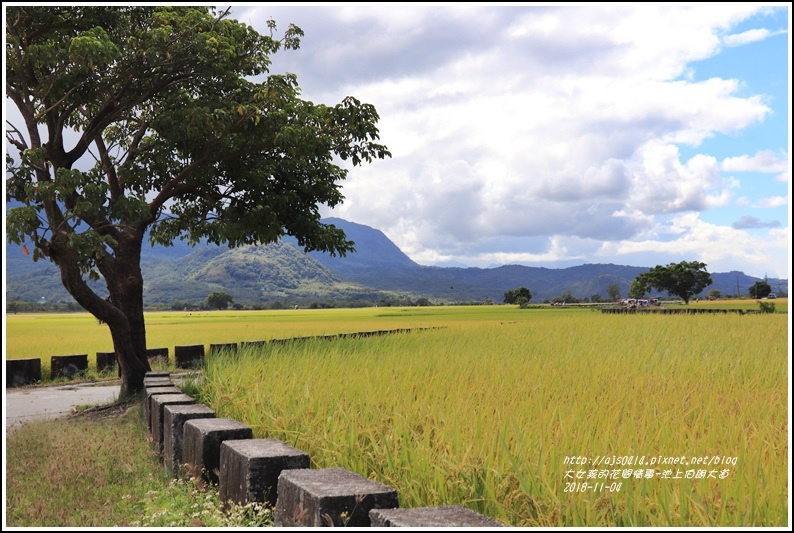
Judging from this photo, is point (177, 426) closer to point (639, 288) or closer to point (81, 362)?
point (81, 362)

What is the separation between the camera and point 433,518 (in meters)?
3.22

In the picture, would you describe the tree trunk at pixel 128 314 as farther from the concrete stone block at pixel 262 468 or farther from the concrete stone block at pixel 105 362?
the concrete stone block at pixel 262 468

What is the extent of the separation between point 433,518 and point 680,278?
102210 millimetres

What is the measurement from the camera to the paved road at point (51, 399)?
11500 millimetres

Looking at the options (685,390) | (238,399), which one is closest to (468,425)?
(685,390)

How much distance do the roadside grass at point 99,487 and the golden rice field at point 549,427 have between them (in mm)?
832

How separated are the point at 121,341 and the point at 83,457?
5.63 metres

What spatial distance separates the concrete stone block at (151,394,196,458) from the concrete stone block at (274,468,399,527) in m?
4.19

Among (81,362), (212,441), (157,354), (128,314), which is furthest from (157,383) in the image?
(157,354)

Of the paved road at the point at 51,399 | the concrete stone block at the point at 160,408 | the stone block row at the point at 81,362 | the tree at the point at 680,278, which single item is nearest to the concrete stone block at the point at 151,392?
the concrete stone block at the point at 160,408

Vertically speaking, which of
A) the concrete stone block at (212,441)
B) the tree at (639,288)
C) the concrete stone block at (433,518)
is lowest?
the concrete stone block at (212,441)

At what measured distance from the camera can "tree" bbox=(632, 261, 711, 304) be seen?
97.4 m

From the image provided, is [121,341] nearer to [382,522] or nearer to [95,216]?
[95,216]

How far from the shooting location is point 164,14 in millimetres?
12141
